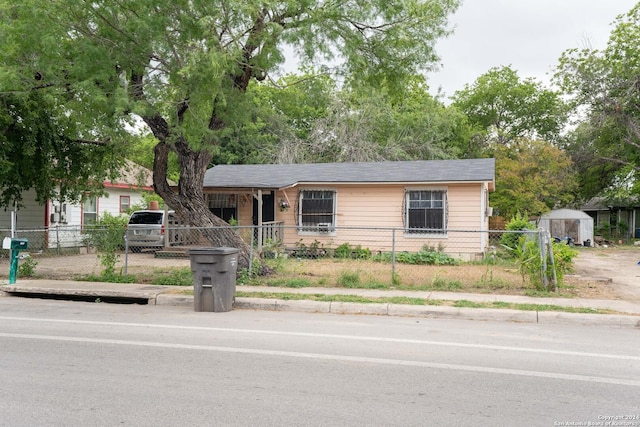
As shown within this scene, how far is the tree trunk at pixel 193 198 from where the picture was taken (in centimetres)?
1237

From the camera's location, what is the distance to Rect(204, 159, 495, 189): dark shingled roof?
17609 mm

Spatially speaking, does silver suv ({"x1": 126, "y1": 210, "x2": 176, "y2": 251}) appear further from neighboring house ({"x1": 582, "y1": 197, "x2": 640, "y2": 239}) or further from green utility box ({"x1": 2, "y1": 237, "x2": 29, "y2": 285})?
neighboring house ({"x1": 582, "y1": 197, "x2": 640, "y2": 239})

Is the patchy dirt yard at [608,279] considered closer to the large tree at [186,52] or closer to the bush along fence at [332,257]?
the bush along fence at [332,257]

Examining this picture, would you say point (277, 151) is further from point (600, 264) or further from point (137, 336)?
point (137, 336)

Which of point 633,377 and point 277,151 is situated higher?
point 277,151

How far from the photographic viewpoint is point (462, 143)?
1513 inches

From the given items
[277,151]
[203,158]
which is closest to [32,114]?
[203,158]

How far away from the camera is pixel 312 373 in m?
5.34

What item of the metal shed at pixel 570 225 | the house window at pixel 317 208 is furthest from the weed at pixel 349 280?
the metal shed at pixel 570 225

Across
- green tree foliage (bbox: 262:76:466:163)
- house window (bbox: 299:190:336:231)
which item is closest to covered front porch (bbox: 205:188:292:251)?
house window (bbox: 299:190:336:231)

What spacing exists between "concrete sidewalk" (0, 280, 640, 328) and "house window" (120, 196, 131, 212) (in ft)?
44.5

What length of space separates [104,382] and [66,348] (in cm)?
173

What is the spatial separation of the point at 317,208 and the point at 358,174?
6.52 ft

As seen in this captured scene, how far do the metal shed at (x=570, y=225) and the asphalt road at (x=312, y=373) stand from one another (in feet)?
70.7
